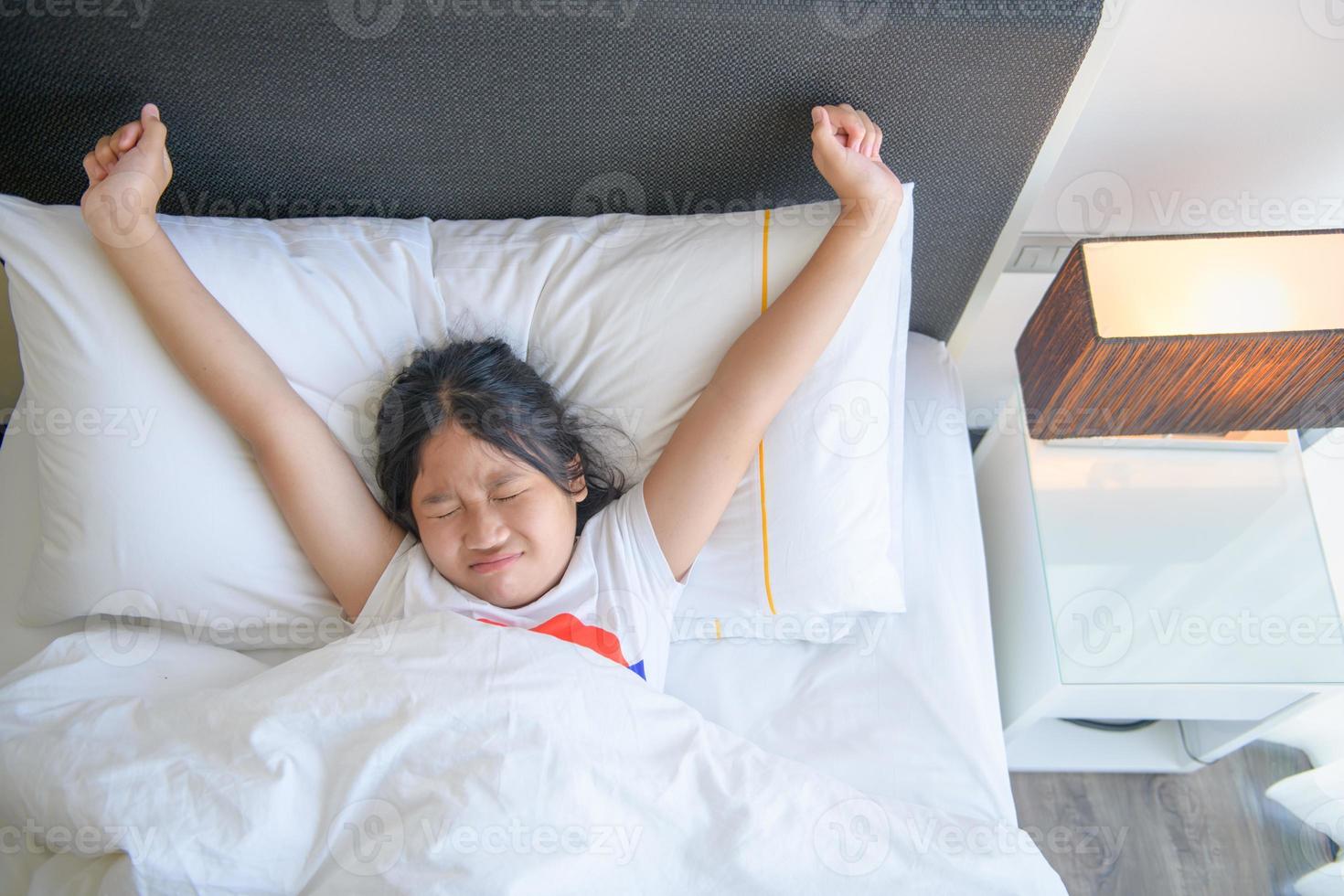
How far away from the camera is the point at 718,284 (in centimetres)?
127

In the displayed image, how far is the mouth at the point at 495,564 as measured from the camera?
1.16 metres

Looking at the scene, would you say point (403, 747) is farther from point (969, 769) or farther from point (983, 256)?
point (983, 256)

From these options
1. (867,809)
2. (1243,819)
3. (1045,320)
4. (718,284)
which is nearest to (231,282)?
(718,284)

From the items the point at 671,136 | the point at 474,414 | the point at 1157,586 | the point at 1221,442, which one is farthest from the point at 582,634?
the point at 1221,442

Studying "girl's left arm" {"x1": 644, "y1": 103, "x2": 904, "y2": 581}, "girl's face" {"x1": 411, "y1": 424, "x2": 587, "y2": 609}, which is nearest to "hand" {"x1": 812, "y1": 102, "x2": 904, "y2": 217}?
"girl's left arm" {"x1": 644, "y1": 103, "x2": 904, "y2": 581}

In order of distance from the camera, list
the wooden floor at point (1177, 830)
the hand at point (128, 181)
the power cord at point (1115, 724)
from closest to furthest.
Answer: the hand at point (128, 181)
the wooden floor at point (1177, 830)
the power cord at point (1115, 724)

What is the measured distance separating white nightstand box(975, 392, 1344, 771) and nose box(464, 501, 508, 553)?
80 cm

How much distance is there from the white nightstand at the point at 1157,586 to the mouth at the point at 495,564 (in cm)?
78

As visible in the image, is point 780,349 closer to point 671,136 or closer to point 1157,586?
point 671,136

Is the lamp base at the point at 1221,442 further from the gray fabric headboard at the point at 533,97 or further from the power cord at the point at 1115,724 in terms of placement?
the power cord at the point at 1115,724

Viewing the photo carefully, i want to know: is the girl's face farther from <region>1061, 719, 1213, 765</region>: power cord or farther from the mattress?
<region>1061, 719, 1213, 765</region>: power cord

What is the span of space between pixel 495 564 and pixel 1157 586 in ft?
3.28

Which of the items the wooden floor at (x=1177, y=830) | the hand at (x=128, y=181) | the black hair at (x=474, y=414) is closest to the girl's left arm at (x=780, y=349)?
the black hair at (x=474, y=414)

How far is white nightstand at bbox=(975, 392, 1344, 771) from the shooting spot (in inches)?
53.1
